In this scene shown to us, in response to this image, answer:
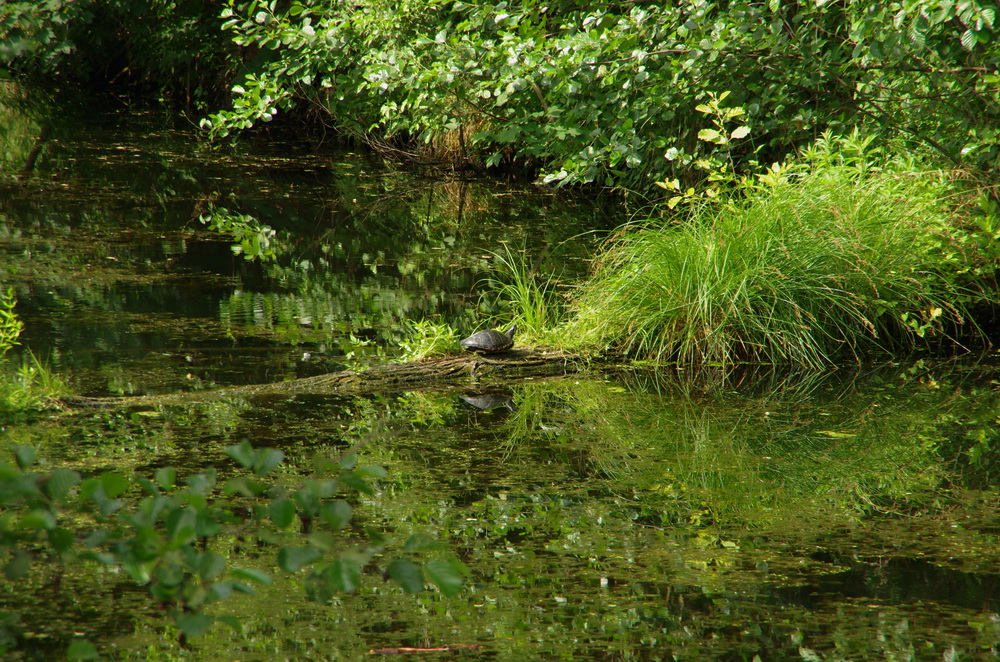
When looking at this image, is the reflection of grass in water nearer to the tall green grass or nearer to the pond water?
the pond water

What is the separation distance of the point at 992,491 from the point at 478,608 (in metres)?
2.05

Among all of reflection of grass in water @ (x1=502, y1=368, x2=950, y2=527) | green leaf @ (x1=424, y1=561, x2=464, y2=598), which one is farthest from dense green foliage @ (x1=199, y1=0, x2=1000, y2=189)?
green leaf @ (x1=424, y1=561, x2=464, y2=598)

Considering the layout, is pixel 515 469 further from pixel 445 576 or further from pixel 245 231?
pixel 245 231

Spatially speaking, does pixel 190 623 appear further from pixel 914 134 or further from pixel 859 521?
pixel 914 134

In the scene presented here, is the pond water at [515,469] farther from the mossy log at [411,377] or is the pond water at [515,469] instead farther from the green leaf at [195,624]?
the green leaf at [195,624]

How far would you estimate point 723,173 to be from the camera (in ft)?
20.4

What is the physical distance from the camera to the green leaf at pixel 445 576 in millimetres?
1457

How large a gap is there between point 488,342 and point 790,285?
1728 mm

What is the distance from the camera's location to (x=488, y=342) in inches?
197

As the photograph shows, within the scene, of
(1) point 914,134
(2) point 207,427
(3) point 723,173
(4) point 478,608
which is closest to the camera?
(4) point 478,608

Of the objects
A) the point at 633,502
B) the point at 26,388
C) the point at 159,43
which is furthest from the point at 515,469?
the point at 159,43

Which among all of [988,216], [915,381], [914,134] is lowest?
[915,381]

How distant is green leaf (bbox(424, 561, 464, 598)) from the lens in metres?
1.46

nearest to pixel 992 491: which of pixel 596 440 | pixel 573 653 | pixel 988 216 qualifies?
pixel 596 440
